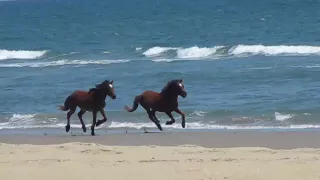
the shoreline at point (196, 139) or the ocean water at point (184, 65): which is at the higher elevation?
the shoreline at point (196, 139)

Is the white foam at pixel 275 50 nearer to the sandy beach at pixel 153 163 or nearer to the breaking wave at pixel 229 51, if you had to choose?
the breaking wave at pixel 229 51

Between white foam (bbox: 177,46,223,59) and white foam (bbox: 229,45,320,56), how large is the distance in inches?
37.2

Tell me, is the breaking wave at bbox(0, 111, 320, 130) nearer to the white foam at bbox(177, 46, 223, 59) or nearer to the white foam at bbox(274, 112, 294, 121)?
the white foam at bbox(274, 112, 294, 121)

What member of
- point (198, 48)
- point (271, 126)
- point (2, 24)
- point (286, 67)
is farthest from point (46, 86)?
point (2, 24)

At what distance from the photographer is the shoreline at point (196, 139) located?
13633mm

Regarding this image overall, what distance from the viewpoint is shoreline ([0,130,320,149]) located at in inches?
537

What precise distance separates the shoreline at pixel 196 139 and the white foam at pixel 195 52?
1966 centimetres

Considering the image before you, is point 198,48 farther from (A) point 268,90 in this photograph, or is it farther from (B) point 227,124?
(B) point 227,124

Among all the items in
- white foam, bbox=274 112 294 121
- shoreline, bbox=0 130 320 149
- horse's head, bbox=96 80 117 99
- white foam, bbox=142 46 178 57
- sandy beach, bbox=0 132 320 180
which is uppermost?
horse's head, bbox=96 80 117 99

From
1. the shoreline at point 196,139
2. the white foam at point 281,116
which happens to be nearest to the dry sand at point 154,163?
the shoreline at point 196,139

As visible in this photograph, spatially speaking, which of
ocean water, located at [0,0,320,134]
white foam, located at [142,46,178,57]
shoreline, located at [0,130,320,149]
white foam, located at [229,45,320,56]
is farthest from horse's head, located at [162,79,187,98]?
white foam, located at [142,46,178,57]

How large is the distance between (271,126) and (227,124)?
3.00ft

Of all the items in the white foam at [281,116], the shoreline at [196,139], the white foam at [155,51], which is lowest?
the white foam at [155,51]

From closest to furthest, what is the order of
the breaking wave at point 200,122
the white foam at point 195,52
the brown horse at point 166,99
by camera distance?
the brown horse at point 166,99, the breaking wave at point 200,122, the white foam at point 195,52
